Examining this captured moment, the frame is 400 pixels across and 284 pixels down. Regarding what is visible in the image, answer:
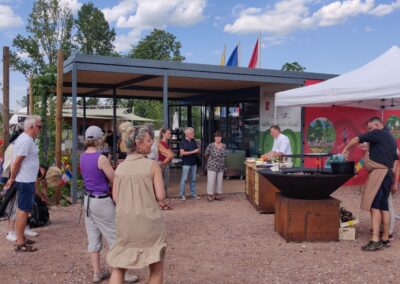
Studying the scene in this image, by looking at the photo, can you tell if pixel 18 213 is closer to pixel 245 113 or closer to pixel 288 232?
pixel 288 232

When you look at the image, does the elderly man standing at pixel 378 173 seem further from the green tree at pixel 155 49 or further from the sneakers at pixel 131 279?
the green tree at pixel 155 49

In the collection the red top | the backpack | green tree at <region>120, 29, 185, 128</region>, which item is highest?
green tree at <region>120, 29, 185, 128</region>

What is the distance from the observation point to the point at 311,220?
556 cm

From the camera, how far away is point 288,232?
558cm

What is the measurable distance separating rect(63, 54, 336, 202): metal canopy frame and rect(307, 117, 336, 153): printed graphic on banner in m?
1.04

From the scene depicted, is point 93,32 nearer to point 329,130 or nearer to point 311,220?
point 329,130

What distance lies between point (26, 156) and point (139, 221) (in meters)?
2.64

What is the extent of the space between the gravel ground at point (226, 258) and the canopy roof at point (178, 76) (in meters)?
3.09

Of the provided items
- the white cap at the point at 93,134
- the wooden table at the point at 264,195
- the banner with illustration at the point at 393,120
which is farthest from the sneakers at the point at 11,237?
the banner with illustration at the point at 393,120

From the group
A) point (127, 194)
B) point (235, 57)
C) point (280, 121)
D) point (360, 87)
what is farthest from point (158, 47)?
point (127, 194)

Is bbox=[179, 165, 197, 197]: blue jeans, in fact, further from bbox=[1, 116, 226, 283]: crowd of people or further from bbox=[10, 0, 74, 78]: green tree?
bbox=[10, 0, 74, 78]: green tree

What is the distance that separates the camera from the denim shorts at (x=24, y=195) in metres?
5.06

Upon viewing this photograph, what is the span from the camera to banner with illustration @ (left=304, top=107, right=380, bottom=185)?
34.5ft

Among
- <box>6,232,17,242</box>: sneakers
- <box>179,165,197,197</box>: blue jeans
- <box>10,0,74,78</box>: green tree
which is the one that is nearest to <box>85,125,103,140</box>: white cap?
<box>6,232,17,242</box>: sneakers
